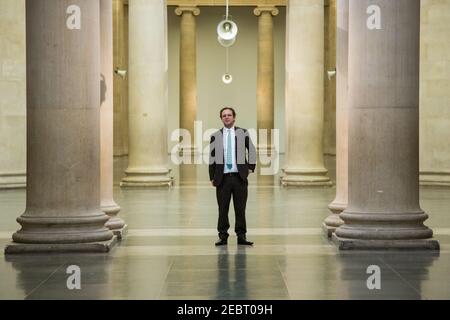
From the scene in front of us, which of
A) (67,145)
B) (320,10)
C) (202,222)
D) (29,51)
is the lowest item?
(202,222)

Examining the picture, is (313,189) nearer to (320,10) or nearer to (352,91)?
(320,10)

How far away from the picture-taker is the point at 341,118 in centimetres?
1909

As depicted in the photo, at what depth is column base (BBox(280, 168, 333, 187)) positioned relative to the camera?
3281cm

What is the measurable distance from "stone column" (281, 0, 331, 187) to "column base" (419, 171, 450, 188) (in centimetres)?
314

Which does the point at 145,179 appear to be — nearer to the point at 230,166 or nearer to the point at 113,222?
the point at 113,222

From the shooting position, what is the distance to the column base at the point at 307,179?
108 feet

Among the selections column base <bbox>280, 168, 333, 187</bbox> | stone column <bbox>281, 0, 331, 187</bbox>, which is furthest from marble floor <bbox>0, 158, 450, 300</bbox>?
stone column <bbox>281, 0, 331, 187</bbox>

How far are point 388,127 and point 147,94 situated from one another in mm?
17820

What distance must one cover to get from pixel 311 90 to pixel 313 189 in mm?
3381

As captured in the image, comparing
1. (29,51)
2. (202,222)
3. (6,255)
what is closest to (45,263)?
(6,255)

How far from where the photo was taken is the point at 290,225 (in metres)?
20.8

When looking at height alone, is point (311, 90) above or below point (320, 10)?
below

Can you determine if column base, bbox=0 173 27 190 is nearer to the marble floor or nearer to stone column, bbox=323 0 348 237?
the marble floor
